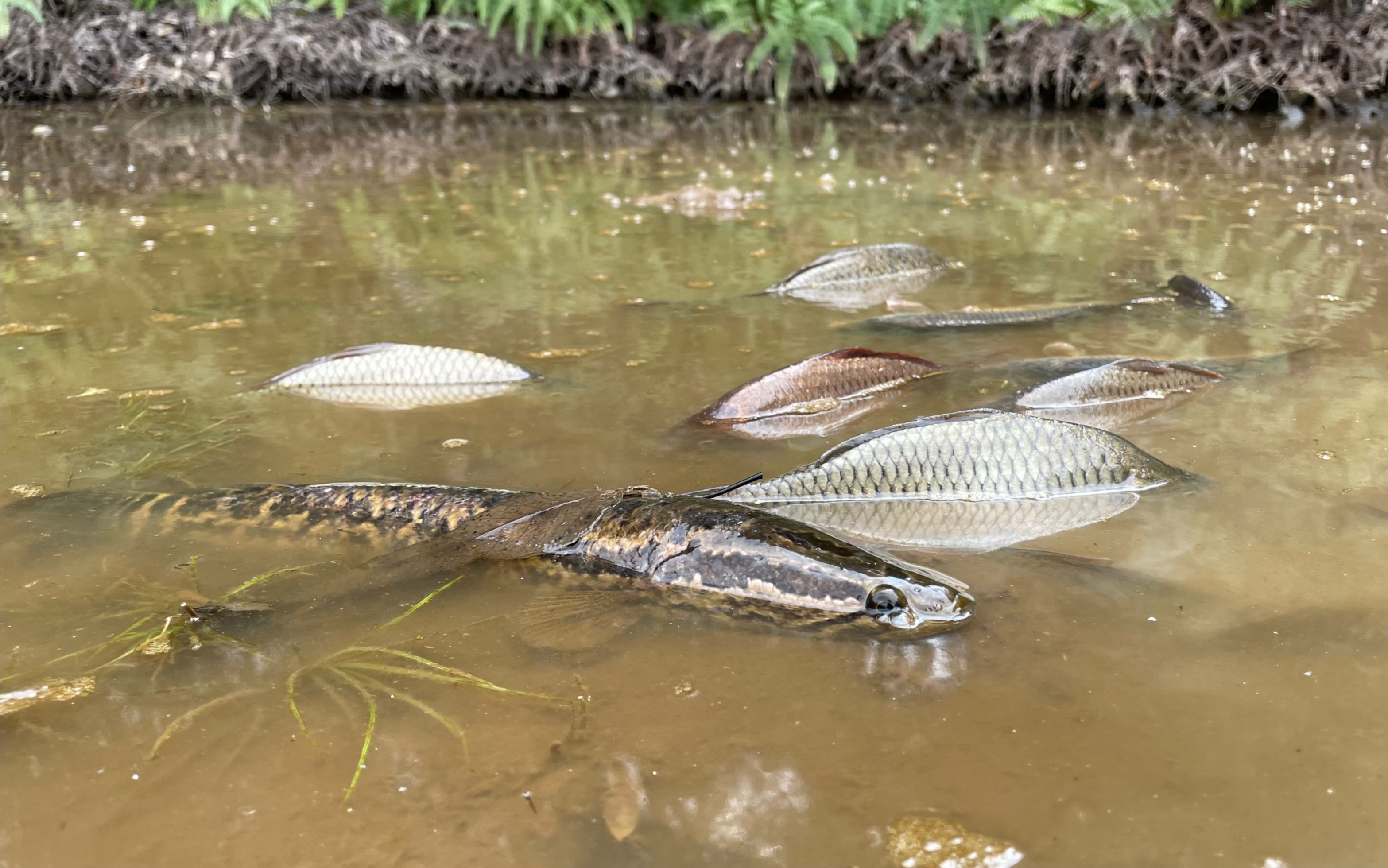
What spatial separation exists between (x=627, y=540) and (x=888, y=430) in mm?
772

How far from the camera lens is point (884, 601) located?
80.6 inches

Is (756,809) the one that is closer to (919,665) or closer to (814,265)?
(919,665)

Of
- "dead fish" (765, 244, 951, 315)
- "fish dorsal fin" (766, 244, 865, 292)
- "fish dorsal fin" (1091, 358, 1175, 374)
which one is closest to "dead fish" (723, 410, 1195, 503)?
"fish dorsal fin" (1091, 358, 1175, 374)

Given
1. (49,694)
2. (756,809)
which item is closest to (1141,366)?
(756,809)

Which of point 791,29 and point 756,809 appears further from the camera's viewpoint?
point 791,29

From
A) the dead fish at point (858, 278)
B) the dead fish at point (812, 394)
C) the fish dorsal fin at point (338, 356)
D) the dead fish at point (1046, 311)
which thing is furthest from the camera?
the dead fish at point (858, 278)

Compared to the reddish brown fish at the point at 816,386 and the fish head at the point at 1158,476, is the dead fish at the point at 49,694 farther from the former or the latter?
the fish head at the point at 1158,476

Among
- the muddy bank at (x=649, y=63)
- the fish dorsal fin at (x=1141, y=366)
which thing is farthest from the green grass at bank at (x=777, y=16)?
the fish dorsal fin at (x=1141, y=366)

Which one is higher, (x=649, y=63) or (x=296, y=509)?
(x=649, y=63)

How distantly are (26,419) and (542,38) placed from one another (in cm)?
985

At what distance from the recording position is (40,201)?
22.6 ft

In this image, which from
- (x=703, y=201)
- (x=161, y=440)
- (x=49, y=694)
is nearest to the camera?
(x=49, y=694)

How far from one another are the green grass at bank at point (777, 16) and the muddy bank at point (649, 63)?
14 cm

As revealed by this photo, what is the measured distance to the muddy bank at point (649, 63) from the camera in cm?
1026
